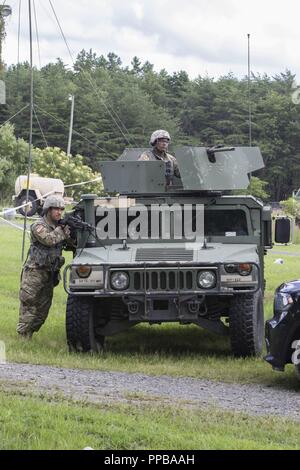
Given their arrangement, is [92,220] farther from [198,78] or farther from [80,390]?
[198,78]

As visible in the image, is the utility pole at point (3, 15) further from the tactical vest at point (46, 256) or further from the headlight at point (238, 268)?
the headlight at point (238, 268)

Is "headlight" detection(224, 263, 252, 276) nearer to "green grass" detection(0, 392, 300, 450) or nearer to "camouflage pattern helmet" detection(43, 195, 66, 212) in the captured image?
"camouflage pattern helmet" detection(43, 195, 66, 212)

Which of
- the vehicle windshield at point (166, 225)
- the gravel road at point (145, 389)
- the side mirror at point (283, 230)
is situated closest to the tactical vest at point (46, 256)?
the vehicle windshield at point (166, 225)

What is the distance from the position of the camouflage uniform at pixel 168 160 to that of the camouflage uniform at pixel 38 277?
4.38 ft

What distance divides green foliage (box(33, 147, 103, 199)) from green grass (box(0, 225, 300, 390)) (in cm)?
2743

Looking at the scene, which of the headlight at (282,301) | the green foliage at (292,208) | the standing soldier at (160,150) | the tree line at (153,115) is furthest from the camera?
the tree line at (153,115)

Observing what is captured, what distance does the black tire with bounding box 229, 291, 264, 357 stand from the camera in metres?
9.35

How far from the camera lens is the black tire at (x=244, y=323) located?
935cm

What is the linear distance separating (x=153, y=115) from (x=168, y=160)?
4491cm

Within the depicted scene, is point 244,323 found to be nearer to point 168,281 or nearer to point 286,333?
point 168,281

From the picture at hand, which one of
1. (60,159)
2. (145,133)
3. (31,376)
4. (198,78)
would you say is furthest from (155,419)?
(198,78)

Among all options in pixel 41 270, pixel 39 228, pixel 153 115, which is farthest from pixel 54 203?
pixel 153 115

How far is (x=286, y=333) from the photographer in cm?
802

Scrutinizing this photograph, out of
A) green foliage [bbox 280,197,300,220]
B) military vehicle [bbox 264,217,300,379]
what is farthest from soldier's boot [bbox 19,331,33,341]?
green foliage [bbox 280,197,300,220]
